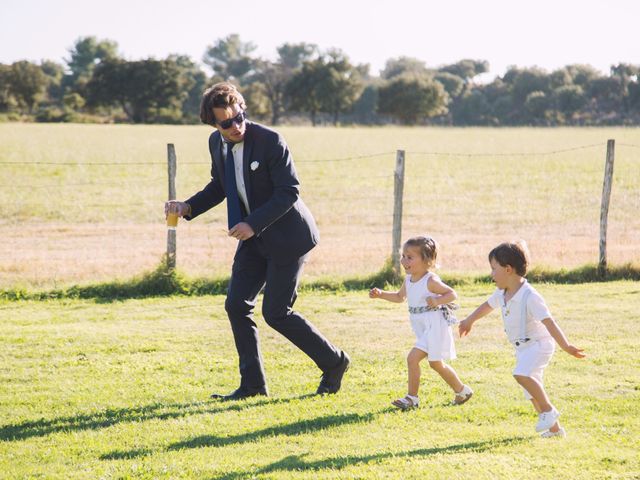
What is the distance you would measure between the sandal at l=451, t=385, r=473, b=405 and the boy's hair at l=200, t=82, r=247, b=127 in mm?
2497

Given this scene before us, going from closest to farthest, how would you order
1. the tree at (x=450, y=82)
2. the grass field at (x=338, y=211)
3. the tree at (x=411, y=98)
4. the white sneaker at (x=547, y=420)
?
the white sneaker at (x=547, y=420), the grass field at (x=338, y=211), the tree at (x=411, y=98), the tree at (x=450, y=82)

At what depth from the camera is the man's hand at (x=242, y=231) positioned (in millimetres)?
5516

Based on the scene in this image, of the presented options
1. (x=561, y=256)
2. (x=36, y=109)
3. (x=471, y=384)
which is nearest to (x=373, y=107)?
(x=36, y=109)

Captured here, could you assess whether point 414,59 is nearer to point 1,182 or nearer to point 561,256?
point 1,182

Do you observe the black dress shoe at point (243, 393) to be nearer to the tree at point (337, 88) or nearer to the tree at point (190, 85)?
the tree at point (190, 85)

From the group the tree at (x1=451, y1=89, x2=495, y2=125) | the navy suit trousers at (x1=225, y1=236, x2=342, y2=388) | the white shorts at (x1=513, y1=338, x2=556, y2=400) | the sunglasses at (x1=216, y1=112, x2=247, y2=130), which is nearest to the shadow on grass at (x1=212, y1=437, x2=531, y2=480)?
the white shorts at (x1=513, y1=338, x2=556, y2=400)

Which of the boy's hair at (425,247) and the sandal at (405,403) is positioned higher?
the boy's hair at (425,247)

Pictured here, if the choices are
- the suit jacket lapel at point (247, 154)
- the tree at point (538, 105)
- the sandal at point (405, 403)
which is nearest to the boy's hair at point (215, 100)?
the suit jacket lapel at point (247, 154)

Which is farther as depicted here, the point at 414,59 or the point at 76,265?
the point at 414,59

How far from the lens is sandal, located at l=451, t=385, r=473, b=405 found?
5.83 m

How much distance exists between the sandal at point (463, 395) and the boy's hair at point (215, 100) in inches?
98.3

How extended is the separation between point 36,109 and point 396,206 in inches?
3473

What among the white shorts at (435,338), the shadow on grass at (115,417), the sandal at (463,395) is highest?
the white shorts at (435,338)

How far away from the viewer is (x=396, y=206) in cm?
1170
